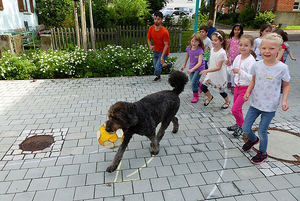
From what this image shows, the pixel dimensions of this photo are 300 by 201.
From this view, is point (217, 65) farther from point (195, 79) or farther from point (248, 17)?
point (248, 17)

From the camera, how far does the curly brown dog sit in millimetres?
2607

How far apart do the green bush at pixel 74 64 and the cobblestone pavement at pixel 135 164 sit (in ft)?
7.96

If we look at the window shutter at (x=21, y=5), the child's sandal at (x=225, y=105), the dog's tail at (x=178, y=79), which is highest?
the window shutter at (x=21, y=5)

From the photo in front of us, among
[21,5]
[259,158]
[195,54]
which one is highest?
[21,5]

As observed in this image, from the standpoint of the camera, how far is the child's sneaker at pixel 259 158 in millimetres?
3377

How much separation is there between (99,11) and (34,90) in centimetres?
991

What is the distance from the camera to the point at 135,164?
3.38 metres

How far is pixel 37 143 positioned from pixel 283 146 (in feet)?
15.0

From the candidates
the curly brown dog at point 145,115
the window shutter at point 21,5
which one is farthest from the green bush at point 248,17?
the curly brown dog at point 145,115

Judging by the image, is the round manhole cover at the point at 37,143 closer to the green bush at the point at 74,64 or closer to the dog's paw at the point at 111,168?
the dog's paw at the point at 111,168

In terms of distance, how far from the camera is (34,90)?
21.4 ft

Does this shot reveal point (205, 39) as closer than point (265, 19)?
Yes

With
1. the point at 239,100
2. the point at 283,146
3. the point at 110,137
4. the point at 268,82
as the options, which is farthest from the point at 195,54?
the point at 110,137

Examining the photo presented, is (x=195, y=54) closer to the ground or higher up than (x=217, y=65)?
higher up
